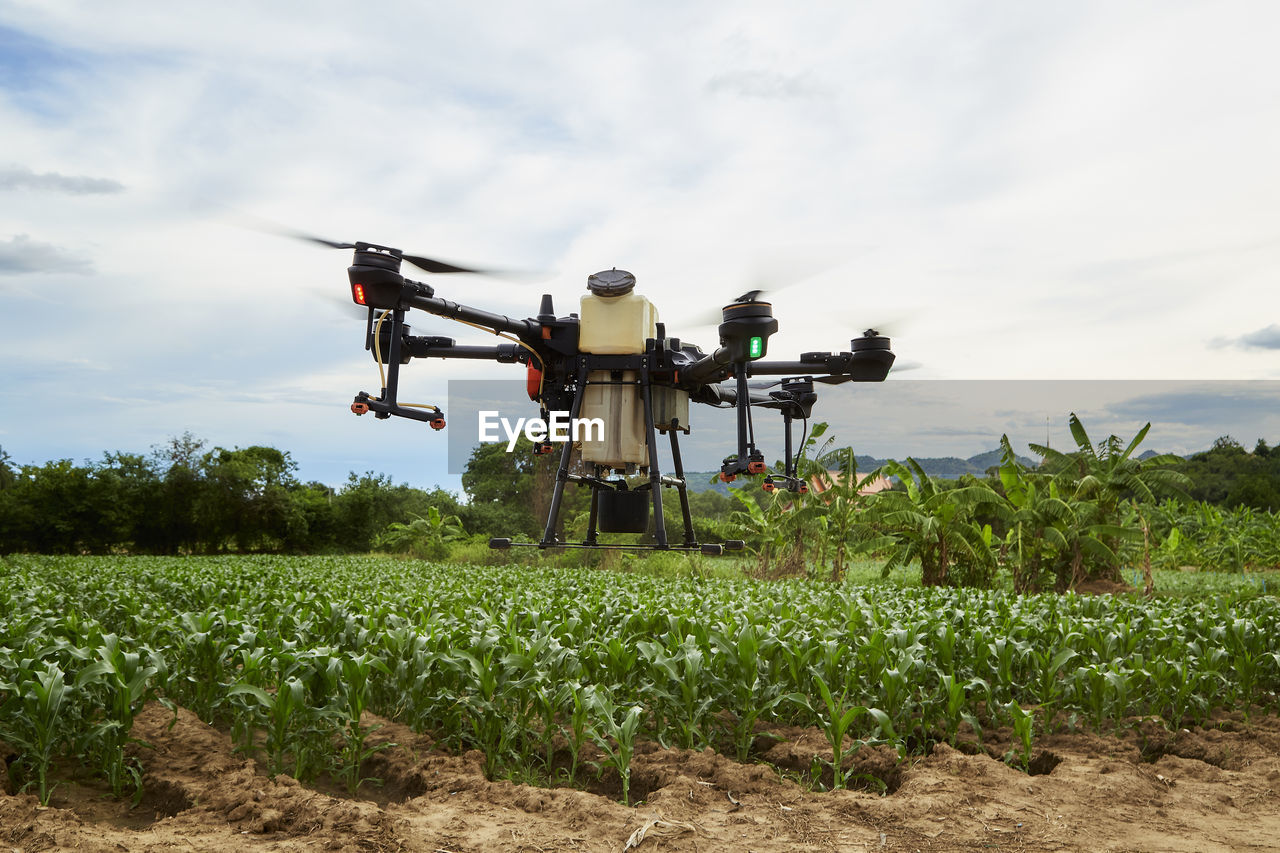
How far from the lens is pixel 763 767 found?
4.68 metres

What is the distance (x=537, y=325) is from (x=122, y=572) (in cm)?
1109

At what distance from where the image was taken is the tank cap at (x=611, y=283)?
7145 millimetres

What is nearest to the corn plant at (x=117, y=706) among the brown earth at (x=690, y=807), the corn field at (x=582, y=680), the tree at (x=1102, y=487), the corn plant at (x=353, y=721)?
the corn field at (x=582, y=680)

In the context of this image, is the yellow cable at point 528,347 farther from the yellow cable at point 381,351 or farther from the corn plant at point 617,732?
the corn plant at point 617,732

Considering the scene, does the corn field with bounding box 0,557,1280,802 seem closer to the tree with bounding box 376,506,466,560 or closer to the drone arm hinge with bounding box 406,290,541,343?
the drone arm hinge with bounding box 406,290,541,343

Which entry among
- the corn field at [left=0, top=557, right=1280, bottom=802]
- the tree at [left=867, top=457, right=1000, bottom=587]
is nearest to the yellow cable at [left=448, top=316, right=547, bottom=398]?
the corn field at [left=0, top=557, right=1280, bottom=802]

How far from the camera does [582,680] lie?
5496mm

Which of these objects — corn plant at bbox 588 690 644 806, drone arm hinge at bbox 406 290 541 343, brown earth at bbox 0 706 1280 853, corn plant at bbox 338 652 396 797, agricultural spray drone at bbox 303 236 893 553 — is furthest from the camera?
agricultural spray drone at bbox 303 236 893 553

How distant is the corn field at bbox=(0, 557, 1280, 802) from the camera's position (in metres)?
4.68

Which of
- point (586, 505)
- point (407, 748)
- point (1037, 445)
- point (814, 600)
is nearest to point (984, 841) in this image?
point (407, 748)

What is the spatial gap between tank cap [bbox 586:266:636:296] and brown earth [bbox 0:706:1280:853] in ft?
12.6

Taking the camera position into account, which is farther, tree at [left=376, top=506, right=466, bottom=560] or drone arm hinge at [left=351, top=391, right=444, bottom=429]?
tree at [left=376, top=506, right=466, bottom=560]

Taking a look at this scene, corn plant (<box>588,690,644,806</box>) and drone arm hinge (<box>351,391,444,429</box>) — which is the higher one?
drone arm hinge (<box>351,391,444,429</box>)

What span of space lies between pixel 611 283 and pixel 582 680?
134 inches
